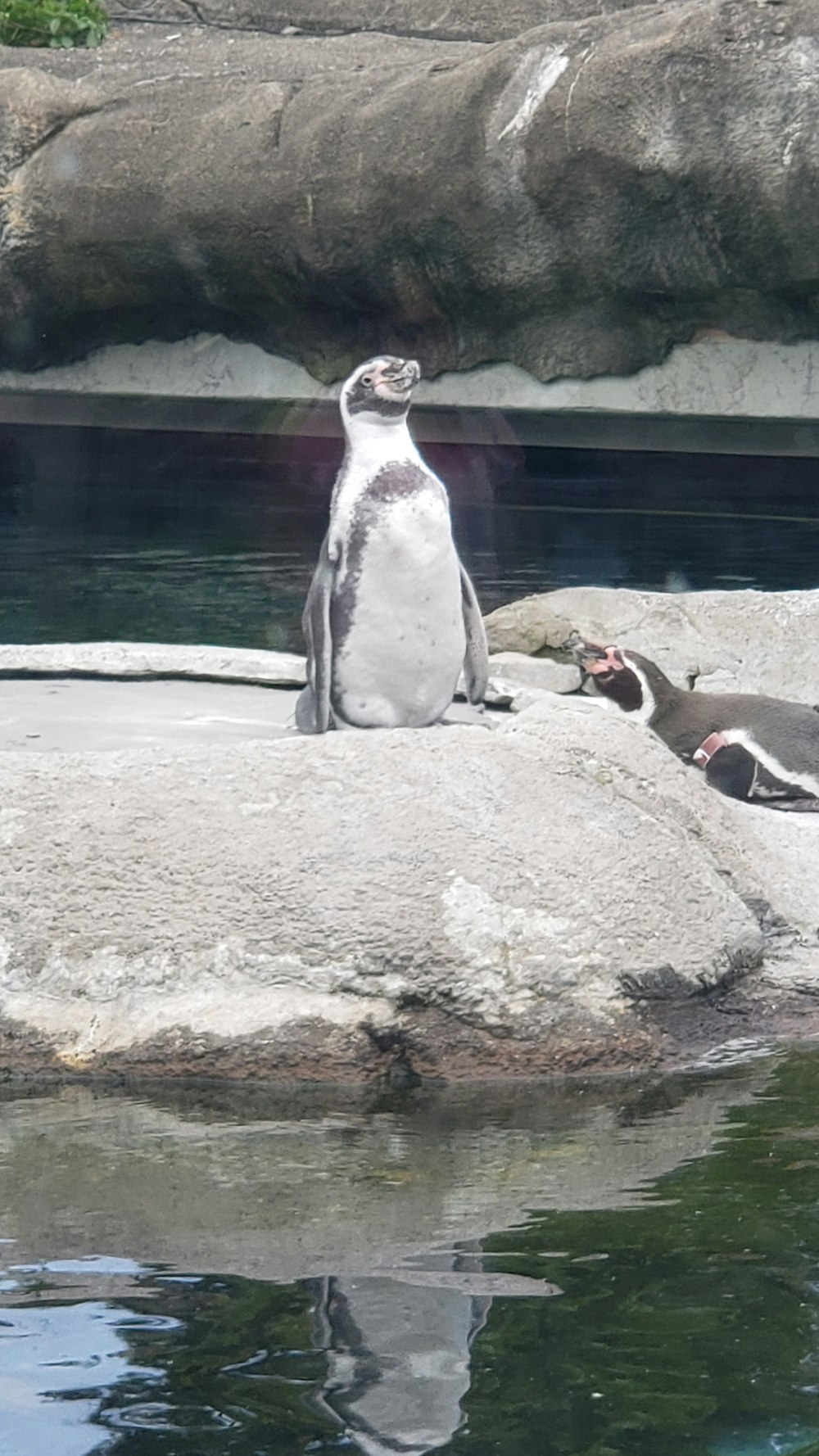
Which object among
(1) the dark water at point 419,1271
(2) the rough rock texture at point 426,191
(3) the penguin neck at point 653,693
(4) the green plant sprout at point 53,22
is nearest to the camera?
(1) the dark water at point 419,1271

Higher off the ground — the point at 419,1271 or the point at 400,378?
the point at 400,378

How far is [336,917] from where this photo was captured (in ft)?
12.6

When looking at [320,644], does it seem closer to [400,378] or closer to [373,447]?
[373,447]

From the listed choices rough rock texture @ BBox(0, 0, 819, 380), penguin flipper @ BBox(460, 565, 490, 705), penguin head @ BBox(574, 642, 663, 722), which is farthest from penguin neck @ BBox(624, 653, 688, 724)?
rough rock texture @ BBox(0, 0, 819, 380)

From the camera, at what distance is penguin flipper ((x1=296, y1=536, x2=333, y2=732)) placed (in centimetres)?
457

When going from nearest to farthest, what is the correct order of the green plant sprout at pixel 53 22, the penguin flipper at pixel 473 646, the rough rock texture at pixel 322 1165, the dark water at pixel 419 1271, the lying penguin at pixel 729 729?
the dark water at pixel 419 1271, the rough rock texture at pixel 322 1165, the penguin flipper at pixel 473 646, the lying penguin at pixel 729 729, the green plant sprout at pixel 53 22

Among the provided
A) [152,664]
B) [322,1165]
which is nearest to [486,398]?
[152,664]

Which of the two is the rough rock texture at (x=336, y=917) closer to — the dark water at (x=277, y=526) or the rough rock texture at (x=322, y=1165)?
the rough rock texture at (x=322, y=1165)

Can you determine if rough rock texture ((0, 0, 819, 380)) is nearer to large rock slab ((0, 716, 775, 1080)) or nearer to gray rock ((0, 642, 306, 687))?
gray rock ((0, 642, 306, 687))

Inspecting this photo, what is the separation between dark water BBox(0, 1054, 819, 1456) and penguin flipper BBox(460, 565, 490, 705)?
4.75 ft

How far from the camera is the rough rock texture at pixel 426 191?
31.9ft

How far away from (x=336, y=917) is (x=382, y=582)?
100 cm

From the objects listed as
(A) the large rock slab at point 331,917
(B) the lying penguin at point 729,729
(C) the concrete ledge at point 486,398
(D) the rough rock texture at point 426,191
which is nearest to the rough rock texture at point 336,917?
(A) the large rock slab at point 331,917

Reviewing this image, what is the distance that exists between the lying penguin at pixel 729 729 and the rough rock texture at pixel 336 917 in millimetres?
1188
